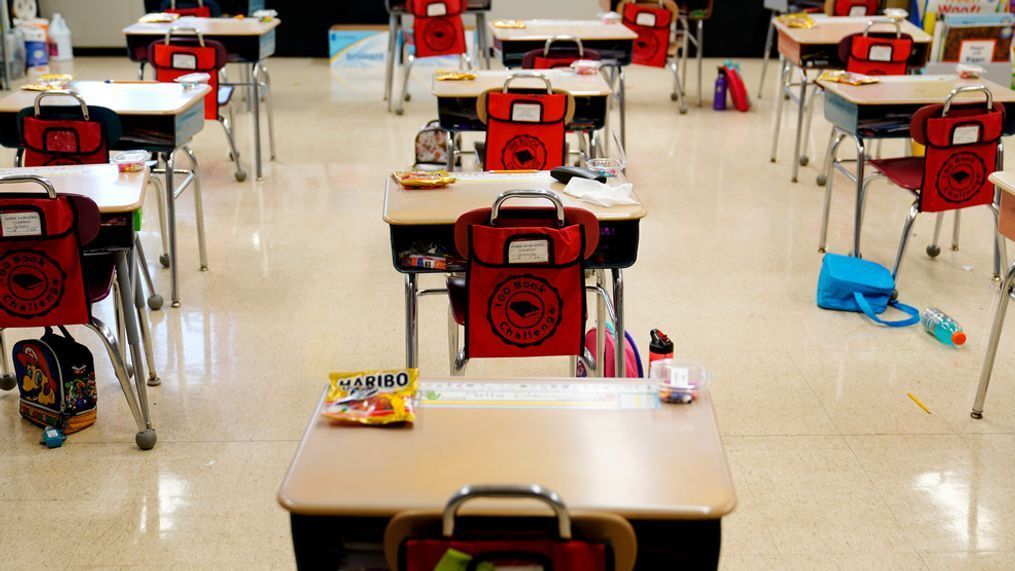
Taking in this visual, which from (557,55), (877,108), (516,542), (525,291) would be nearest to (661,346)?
(525,291)

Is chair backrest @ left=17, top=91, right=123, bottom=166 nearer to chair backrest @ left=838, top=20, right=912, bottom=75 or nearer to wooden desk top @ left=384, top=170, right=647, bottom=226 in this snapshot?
wooden desk top @ left=384, top=170, right=647, bottom=226

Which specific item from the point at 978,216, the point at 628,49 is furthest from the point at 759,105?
the point at 978,216

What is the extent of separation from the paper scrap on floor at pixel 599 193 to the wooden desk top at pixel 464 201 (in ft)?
0.07

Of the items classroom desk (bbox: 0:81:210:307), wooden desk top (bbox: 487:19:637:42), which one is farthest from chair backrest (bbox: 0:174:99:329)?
wooden desk top (bbox: 487:19:637:42)

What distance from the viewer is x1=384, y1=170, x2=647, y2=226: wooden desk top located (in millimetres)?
3086

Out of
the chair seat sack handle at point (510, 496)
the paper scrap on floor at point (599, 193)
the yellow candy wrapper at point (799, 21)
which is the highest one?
the yellow candy wrapper at point (799, 21)

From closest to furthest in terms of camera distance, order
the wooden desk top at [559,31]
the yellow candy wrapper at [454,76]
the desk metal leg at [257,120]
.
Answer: the yellow candy wrapper at [454,76], the desk metal leg at [257,120], the wooden desk top at [559,31]

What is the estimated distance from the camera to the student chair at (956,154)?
430cm

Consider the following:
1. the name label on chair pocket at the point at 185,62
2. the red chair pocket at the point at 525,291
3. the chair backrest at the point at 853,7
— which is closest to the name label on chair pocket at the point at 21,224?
the red chair pocket at the point at 525,291

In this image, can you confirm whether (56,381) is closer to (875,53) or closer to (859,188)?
(859,188)

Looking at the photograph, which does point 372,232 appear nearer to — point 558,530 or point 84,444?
point 84,444

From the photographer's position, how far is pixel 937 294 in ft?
15.1

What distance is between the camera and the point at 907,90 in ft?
15.7

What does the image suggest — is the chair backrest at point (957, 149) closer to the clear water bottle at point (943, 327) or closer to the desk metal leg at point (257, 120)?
the clear water bottle at point (943, 327)
